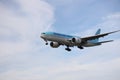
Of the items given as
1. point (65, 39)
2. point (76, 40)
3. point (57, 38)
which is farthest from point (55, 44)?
point (76, 40)

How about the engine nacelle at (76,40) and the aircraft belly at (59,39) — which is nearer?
the aircraft belly at (59,39)

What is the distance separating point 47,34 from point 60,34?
9.96 feet

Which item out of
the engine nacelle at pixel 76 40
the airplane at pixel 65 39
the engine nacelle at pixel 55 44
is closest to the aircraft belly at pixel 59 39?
the airplane at pixel 65 39

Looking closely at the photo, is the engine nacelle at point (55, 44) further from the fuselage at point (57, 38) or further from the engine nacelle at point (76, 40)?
the engine nacelle at point (76, 40)

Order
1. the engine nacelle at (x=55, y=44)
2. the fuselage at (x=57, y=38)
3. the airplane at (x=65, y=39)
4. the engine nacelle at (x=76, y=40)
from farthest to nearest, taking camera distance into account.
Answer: the engine nacelle at (x=55, y=44) < the engine nacelle at (x=76, y=40) < the airplane at (x=65, y=39) < the fuselage at (x=57, y=38)

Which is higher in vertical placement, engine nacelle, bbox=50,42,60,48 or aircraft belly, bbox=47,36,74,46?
engine nacelle, bbox=50,42,60,48

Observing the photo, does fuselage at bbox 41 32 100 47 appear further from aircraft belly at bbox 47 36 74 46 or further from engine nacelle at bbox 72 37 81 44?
engine nacelle at bbox 72 37 81 44

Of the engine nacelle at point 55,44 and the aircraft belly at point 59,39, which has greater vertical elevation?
the engine nacelle at point 55,44

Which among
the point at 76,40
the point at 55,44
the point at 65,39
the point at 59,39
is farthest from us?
the point at 55,44

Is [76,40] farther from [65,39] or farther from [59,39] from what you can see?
[59,39]

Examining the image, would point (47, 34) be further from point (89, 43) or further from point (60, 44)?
point (89, 43)

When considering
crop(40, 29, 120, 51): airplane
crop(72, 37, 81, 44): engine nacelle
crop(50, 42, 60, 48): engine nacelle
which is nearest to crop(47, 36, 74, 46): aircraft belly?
crop(40, 29, 120, 51): airplane

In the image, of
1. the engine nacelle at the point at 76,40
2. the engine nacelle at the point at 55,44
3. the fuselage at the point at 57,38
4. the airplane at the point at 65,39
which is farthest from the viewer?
the engine nacelle at the point at 55,44

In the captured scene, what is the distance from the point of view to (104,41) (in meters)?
60.9
